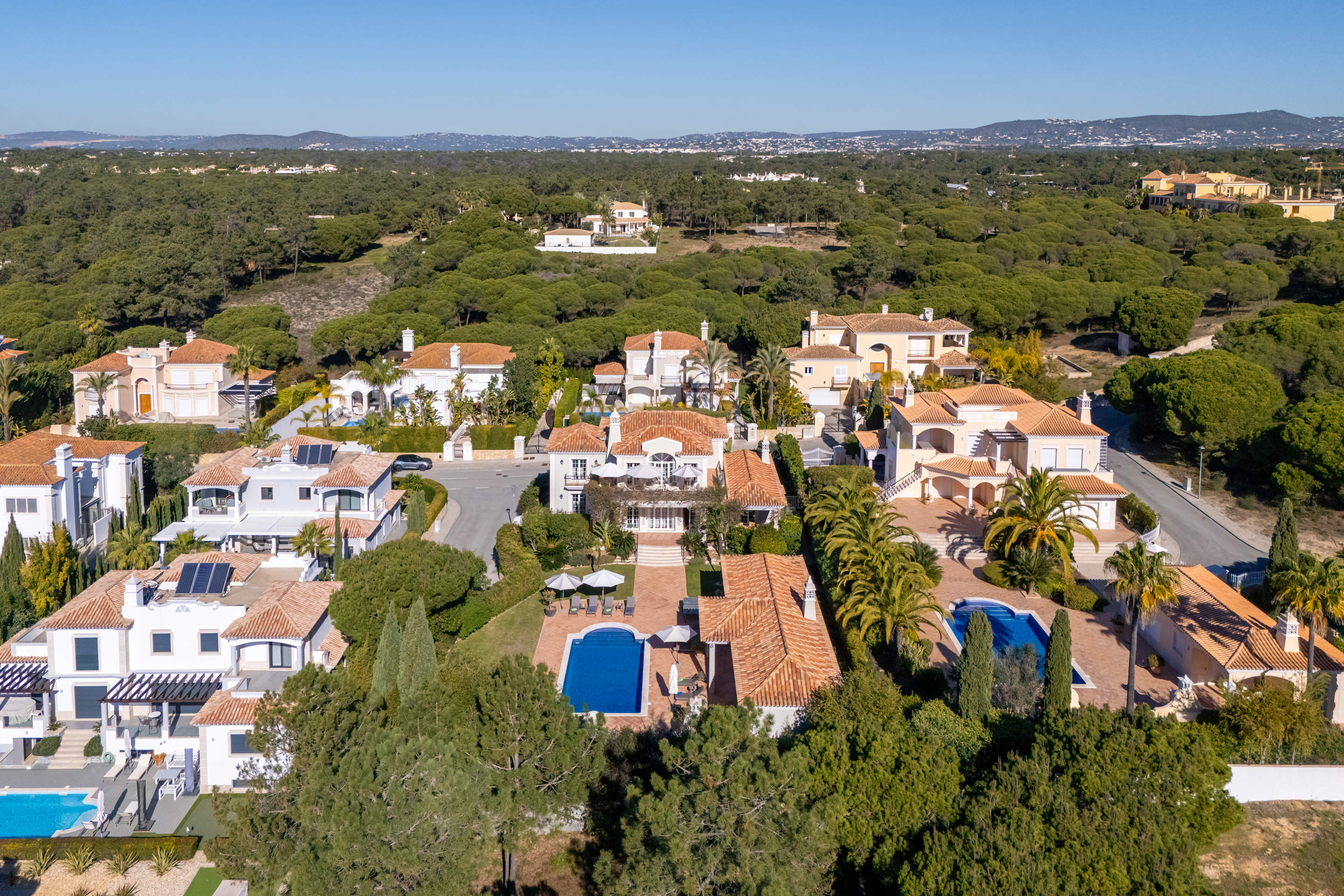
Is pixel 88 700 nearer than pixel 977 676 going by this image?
No

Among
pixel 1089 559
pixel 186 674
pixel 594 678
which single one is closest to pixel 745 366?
pixel 1089 559

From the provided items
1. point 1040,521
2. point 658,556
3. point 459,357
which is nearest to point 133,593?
point 658,556

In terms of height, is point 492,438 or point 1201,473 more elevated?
point 1201,473

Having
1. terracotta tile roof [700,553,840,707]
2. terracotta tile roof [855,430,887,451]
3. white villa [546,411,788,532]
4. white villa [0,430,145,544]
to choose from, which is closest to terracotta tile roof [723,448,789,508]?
white villa [546,411,788,532]

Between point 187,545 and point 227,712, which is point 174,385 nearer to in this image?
point 187,545

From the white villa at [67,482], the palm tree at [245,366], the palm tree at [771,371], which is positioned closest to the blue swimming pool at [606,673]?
the white villa at [67,482]

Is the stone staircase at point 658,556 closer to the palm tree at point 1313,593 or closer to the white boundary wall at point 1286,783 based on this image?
the palm tree at point 1313,593

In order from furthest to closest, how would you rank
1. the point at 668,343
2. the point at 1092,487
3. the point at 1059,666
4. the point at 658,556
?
the point at 668,343 → the point at 1092,487 → the point at 658,556 → the point at 1059,666
